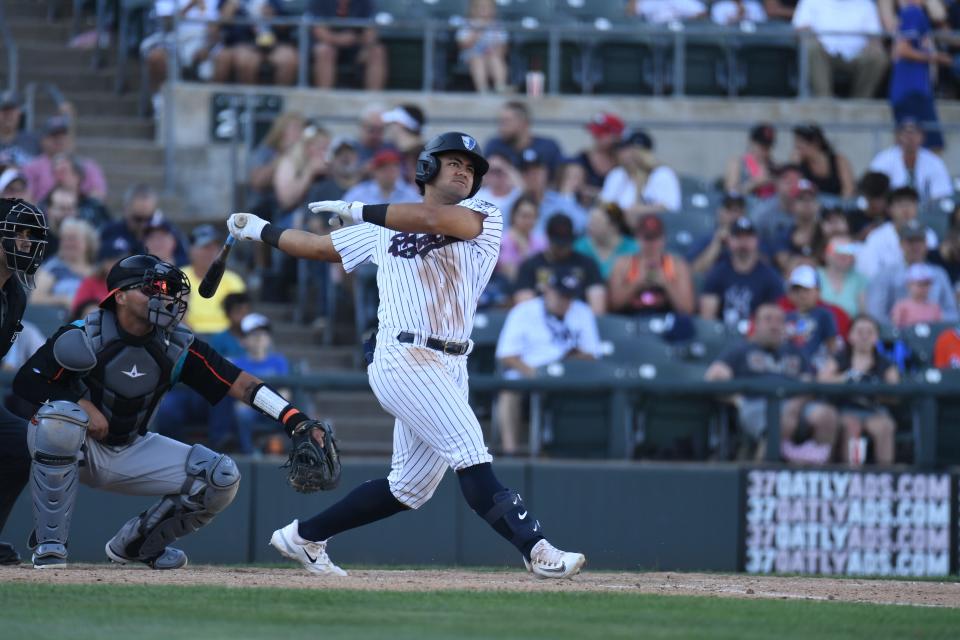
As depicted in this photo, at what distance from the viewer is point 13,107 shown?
1288 centimetres

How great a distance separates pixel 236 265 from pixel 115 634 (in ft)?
25.4

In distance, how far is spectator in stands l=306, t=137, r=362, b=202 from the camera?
490 inches

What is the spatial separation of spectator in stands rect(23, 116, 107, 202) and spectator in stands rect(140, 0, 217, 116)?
1.76m

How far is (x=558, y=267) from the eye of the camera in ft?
37.8

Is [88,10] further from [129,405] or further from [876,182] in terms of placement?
[129,405]

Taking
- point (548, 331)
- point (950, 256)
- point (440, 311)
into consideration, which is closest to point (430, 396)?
point (440, 311)

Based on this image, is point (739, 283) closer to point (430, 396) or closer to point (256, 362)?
point (256, 362)

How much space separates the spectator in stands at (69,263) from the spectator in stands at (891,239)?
18.7ft

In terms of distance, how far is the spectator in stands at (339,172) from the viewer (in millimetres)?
12445

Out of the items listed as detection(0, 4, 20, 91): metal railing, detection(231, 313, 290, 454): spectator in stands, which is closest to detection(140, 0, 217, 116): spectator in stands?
detection(0, 4, 20, 91): metal railing

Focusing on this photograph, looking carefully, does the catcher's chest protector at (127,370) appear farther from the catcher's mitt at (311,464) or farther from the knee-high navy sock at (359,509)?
the knee-high navy sock at (359,509)

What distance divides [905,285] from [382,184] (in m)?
3.98

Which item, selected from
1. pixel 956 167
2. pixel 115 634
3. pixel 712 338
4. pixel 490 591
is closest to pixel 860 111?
pixel 956 167

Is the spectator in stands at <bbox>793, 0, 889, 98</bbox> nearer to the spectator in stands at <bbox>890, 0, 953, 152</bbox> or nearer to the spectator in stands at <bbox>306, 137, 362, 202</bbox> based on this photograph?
the spectator in stands at <bbox>890, 0, 953, 152</bbox>
